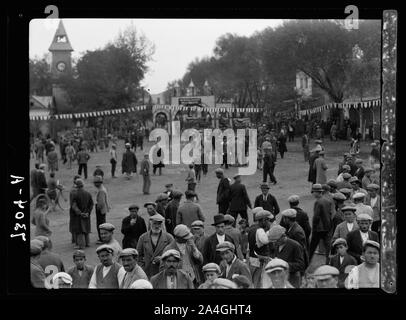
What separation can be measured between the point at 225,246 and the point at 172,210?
1.60ft

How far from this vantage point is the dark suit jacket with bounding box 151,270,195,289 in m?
5.87

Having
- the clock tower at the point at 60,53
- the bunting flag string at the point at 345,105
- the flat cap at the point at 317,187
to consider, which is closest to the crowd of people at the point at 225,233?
the flat cap at the point at 317,187

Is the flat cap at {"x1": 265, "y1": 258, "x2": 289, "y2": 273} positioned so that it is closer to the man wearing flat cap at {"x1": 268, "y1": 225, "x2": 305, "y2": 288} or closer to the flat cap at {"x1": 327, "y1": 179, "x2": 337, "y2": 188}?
the man wearing flat cap at {"x1": 268, "y1": 225, "x2": 305, "y2": 288}

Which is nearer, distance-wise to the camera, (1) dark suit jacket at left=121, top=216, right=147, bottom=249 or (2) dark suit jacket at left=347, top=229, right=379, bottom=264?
(2) dark suit jacket at left=347, top=229, right=379, bottom=264

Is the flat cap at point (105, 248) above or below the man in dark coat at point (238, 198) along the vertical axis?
below

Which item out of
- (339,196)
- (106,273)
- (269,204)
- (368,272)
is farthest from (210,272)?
(339,196)

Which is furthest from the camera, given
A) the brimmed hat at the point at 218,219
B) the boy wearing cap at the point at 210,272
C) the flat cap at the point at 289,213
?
the brimmed hat at the point at 218,219

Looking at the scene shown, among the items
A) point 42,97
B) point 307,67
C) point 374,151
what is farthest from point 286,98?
point 42,97

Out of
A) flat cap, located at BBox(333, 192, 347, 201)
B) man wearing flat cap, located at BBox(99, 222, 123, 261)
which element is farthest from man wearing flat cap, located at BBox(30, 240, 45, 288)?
flat cap, located at BBox(333, 192, 347, 201)

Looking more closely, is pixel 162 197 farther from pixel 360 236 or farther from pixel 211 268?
pixel 360 236

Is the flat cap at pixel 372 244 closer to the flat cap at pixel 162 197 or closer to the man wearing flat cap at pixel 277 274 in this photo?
the man wearing flat cap at pixel 277 274

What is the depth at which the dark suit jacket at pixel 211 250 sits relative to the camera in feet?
21.0

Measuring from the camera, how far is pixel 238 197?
249 inches

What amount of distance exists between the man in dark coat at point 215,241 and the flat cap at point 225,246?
0.04m
